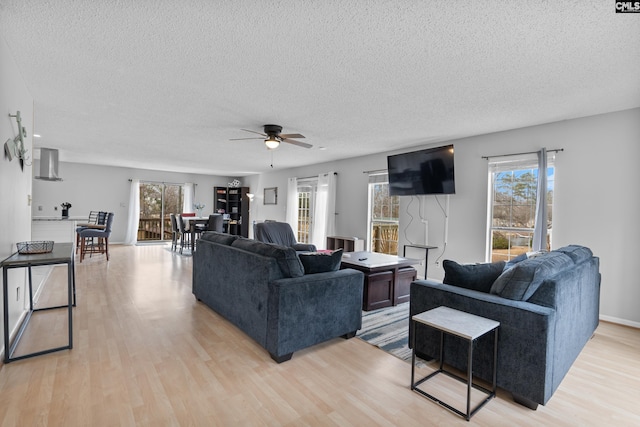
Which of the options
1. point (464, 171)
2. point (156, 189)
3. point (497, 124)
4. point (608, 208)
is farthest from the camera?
point (156, 189)

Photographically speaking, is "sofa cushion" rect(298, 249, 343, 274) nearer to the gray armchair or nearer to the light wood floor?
the light wood floor

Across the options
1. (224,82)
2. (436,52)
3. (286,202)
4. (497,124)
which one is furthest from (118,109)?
(286,202)

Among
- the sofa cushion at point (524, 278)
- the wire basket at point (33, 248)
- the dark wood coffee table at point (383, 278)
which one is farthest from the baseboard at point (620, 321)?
the wire basket at point (33, 248)

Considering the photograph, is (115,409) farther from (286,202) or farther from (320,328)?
(286,202)

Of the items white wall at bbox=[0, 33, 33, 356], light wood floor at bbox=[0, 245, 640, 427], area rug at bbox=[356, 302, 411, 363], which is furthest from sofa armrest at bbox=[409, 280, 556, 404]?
white wall at bbox=[0, 33, 33, 356]

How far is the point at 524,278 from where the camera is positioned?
76.7 inches

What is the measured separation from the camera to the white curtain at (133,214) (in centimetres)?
898

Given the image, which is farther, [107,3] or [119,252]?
[119,252]

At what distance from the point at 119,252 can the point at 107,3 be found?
712 centimetres

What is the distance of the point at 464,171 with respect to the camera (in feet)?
15.5

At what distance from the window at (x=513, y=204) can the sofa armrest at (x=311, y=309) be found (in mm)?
2701

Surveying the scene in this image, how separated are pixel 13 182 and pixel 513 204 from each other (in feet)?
18.0

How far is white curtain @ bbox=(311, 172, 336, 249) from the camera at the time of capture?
697 cm

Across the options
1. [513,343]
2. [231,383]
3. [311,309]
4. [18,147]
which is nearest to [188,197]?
[18,147]
